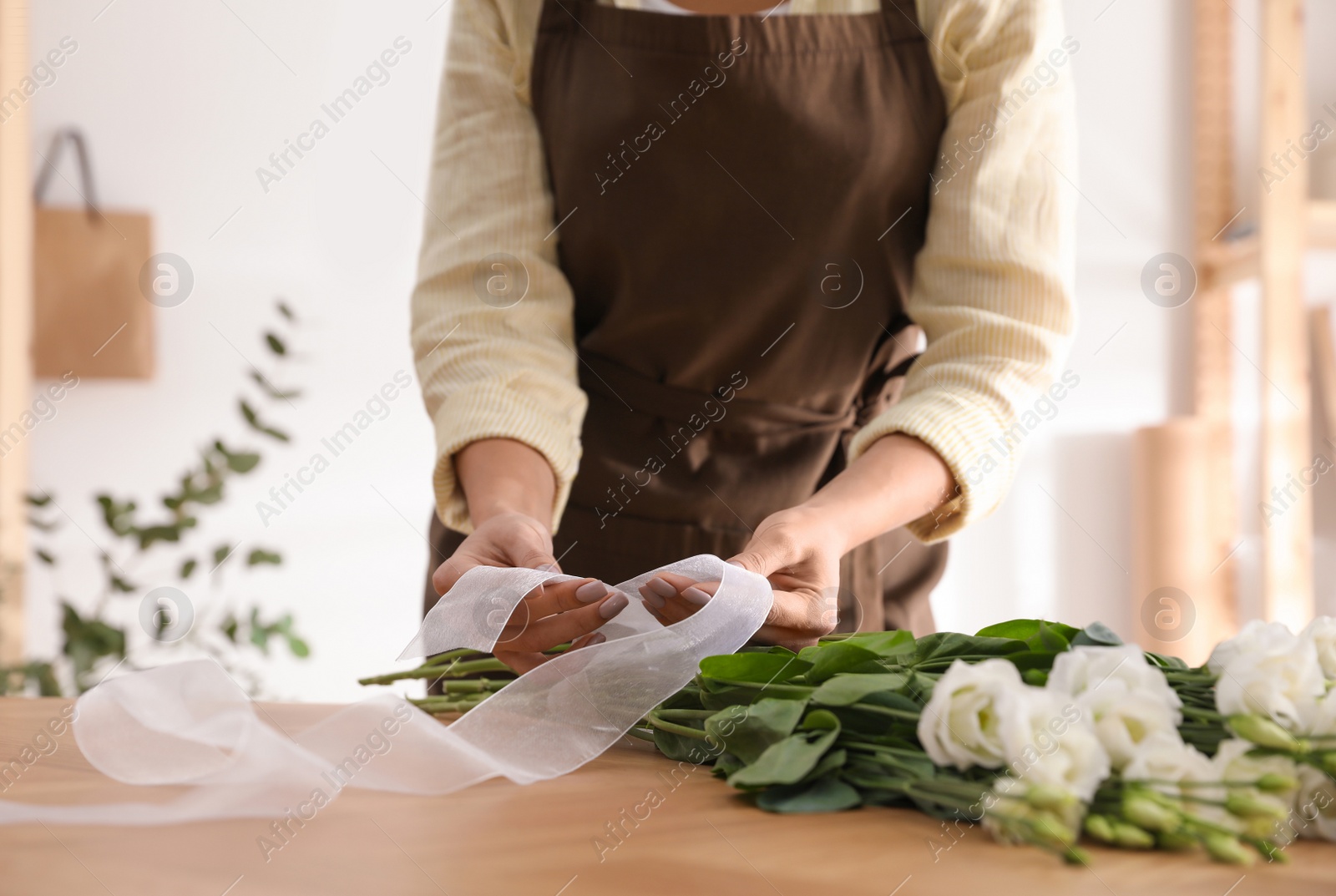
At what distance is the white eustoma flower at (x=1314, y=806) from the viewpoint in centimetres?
32

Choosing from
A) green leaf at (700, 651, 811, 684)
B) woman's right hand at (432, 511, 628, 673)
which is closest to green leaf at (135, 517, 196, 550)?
woman's right hand at (432, 511, 628, 673)

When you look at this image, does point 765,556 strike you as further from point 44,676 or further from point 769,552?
point 44,676

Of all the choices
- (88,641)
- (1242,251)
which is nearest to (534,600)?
(88,641)

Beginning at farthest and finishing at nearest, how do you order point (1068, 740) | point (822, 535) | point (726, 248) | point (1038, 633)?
1. point (726, 248)
2. point (822, 535)
3. point (1038, 633)
4. point (1068, 740)

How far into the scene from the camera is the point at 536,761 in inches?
17.2

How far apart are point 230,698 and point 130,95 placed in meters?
1.61

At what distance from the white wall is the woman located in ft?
3.03

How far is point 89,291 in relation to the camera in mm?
1717

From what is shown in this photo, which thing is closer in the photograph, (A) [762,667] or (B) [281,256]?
(A) [762,667]

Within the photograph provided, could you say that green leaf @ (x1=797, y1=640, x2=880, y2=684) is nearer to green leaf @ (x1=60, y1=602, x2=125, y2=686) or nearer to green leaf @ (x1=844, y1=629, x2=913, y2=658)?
green leaf @ (x1=844, y1=629, x2=913, y2=658)

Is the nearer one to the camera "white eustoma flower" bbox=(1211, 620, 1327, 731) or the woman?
"white eustoma flower" bbox=(1211, 620, 1327, 731)

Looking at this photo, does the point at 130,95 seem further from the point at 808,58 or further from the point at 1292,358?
the point at 1292,358

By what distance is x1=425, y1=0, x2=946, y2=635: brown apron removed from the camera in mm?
802

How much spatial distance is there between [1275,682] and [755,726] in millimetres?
174
